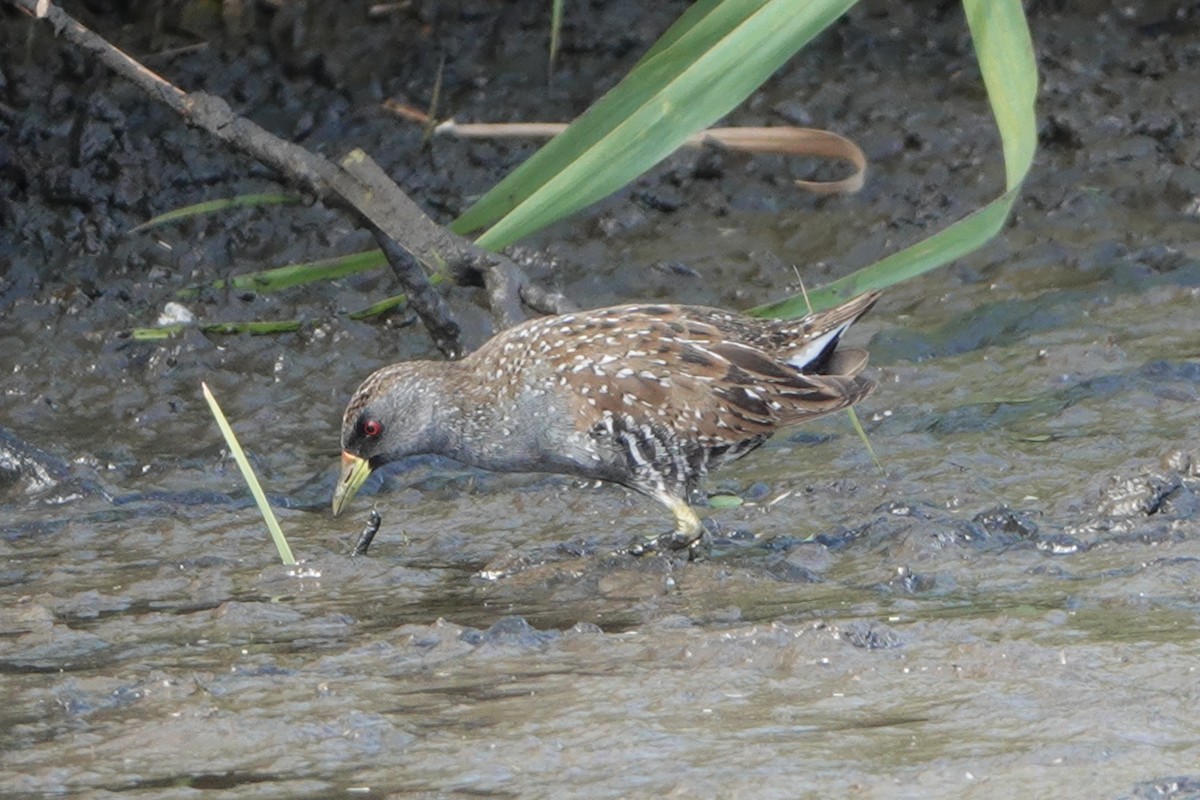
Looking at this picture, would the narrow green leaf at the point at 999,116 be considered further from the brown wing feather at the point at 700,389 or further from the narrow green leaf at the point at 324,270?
the narrow green leaf at the point at 324,270

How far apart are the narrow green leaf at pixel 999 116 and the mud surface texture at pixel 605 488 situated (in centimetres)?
75

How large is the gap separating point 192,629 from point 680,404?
1.36 metres

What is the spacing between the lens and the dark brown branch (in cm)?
530

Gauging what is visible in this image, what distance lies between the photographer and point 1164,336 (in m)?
6.28

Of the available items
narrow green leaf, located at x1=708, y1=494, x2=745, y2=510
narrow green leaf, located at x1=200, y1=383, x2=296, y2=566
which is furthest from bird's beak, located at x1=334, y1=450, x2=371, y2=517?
narrow green leaf, located at x1=708, y1=494, x2=745, y2=510

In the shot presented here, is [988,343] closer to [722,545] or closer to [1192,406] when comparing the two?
[1192,406]

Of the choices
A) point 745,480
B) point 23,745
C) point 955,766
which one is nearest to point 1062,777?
point 955,766

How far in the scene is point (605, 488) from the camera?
227 inches

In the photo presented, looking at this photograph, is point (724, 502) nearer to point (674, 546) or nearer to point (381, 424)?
point (674, 546)

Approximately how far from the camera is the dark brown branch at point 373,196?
5.30 m

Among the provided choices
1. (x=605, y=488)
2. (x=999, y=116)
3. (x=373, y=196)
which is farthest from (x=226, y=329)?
(x=999, y=116)

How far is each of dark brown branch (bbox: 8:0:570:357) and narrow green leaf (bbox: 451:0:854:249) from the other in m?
0.78

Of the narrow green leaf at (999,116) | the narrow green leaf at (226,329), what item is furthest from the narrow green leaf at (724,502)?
the narrow green leaf at (226,329)

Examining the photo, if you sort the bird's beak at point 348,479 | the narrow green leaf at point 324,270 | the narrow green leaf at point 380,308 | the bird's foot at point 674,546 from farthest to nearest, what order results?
the narrow green leaf at point 380,308 < the bird's beak at point 348,479 < the narrow green leaf at point 324,270 < the bird's foot at point 674,546
